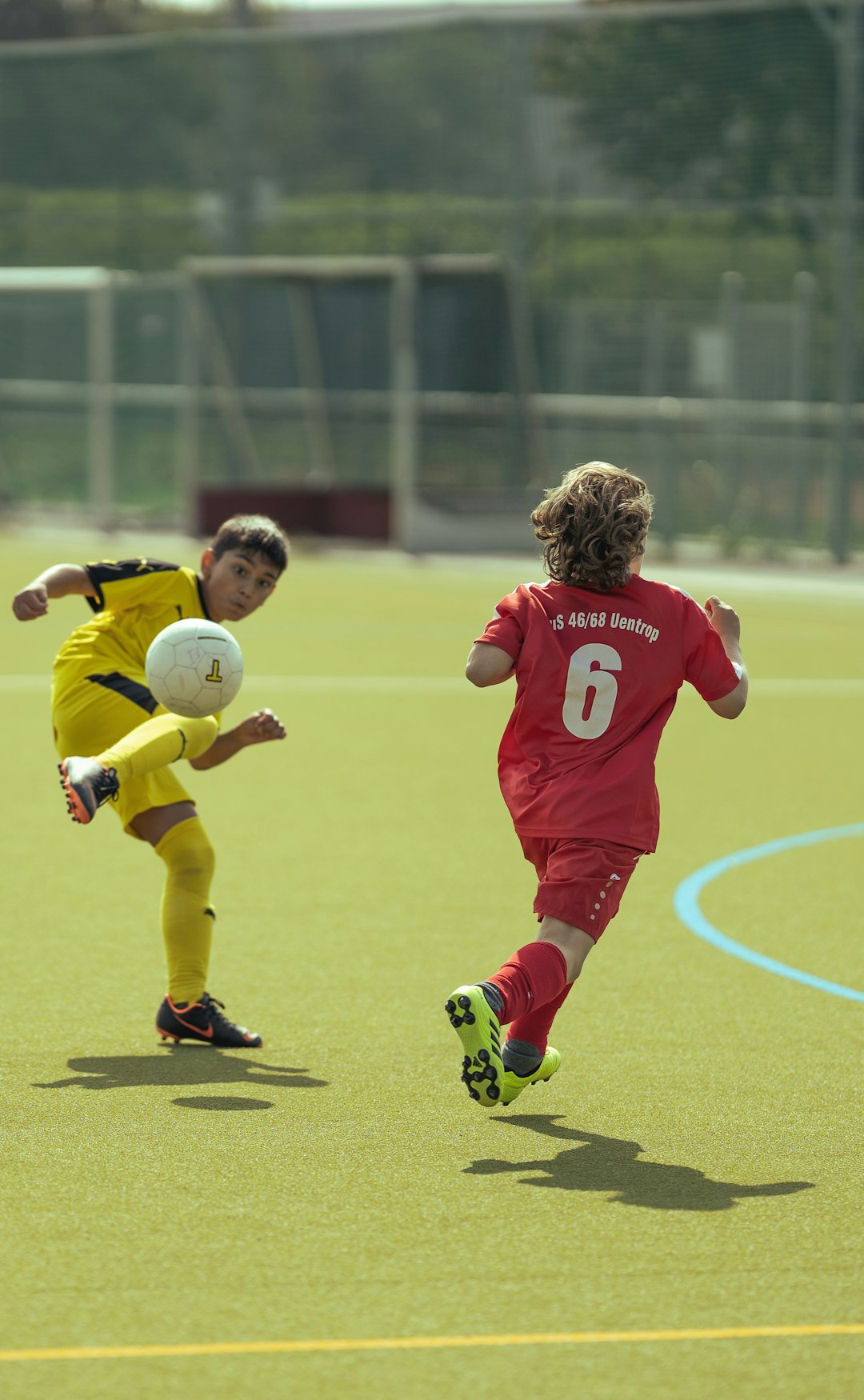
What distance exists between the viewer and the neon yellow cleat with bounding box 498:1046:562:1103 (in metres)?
4.79

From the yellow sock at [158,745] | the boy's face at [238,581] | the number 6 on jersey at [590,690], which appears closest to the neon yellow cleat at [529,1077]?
the number 6 on jersey at [590,690]

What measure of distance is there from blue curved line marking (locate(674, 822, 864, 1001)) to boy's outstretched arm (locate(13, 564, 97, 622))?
2.38m

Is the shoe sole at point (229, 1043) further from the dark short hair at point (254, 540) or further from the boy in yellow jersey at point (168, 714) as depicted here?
the dark short hair at point (254, 540)

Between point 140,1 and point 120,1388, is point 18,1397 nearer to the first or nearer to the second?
point 120,1388

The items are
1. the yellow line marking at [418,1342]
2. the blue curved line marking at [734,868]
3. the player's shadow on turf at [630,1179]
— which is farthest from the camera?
the blue curved line marking at [734,868]

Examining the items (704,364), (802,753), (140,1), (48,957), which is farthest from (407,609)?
(140,1)

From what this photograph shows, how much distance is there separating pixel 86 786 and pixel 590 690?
46.6 inches

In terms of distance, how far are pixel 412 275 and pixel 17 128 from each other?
9957 mm

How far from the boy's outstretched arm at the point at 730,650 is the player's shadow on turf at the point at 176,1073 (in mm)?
1311

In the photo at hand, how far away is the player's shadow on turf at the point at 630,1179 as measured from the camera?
4.43 meters

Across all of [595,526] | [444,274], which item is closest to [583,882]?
[595,526]

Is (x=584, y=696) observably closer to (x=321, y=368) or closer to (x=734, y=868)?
(x=734, y=868)

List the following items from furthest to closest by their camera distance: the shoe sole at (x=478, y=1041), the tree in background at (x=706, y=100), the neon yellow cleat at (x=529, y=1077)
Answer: the tree in background at (x=706, y=100), the neon yellow cleat at (x=529, y=1077), the shoe sole at (x=478, y=1041)

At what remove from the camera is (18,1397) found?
3.37m
